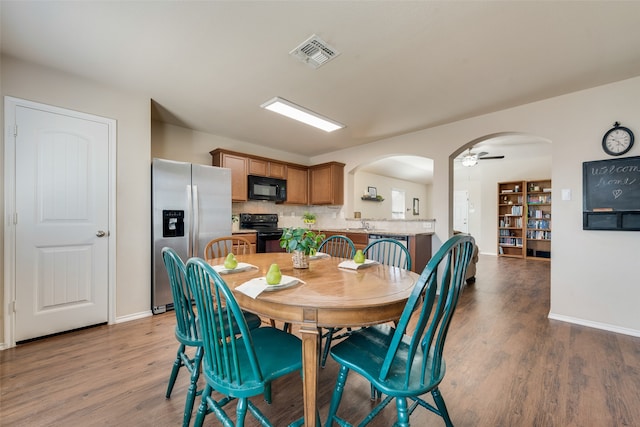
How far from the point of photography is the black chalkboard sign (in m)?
2.52

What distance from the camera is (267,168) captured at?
4.69m

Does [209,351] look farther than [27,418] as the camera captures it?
No

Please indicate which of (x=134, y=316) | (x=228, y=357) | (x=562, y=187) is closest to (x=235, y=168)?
(x=134, y=316)

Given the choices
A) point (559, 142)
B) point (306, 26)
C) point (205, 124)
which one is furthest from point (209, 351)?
point (559, 142)

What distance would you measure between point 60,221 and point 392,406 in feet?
10.3

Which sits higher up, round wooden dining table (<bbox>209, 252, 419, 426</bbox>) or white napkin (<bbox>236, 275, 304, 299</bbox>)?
white napkin (<bbox>236, 275, 304, 299</bbox>)

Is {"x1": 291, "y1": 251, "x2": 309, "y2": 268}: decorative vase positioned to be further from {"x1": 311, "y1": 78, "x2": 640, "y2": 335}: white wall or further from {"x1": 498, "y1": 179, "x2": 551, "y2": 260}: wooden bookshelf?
{"x1": 498, "y1": 179, "x2": 551, "y2": 260}: wooden bookshelf

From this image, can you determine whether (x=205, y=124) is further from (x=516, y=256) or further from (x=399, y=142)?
(x=516, y=256)

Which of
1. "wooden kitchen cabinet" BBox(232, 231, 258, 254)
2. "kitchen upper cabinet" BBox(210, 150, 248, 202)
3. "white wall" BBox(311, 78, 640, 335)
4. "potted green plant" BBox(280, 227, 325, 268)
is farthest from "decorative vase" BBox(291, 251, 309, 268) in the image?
"white wall" BBox(311, 78, 640, 335)

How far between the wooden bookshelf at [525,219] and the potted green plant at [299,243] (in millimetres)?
7467

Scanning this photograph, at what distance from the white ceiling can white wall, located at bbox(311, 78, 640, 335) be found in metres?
0.20

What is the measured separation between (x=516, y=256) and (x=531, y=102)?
5.53 metres

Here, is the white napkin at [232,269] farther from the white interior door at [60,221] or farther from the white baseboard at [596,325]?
the white baseboard at [596,325]

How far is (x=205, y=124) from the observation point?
385 centimetres
